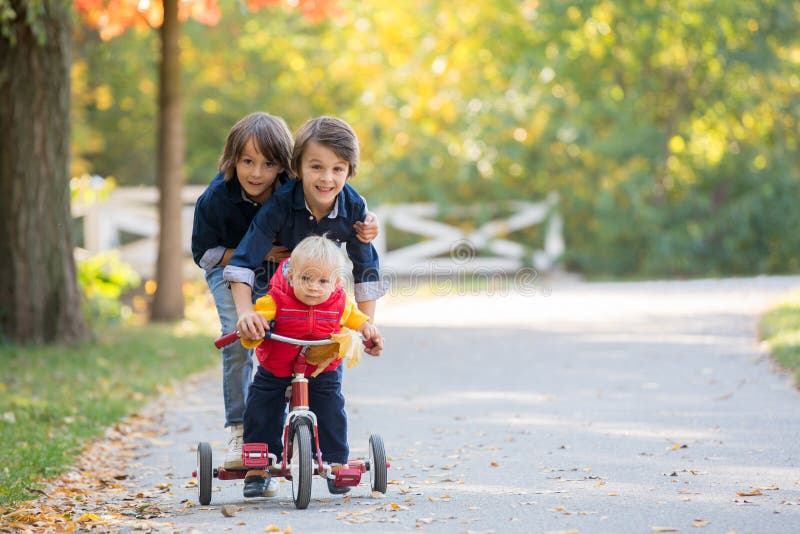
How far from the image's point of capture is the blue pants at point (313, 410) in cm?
558

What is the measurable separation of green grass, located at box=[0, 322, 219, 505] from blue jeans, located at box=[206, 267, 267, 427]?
1.08 metres

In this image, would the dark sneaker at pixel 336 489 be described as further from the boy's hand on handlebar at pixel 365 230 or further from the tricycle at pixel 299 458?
the boy's hand on handlebar at pixel 365 230

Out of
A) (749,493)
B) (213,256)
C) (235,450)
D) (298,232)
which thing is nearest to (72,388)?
(213,256)

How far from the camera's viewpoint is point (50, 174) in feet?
38.7

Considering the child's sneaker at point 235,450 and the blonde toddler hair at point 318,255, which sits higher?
the blonde toddler hair at point 318,255

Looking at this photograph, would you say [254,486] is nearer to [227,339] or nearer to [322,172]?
[227,339]

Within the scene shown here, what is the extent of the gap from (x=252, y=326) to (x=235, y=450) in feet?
3.03

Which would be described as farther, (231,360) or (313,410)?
(231,360)

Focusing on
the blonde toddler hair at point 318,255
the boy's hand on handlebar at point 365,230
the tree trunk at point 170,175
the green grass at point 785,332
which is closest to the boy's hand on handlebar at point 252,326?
the blonde toddler hair at point 318,255

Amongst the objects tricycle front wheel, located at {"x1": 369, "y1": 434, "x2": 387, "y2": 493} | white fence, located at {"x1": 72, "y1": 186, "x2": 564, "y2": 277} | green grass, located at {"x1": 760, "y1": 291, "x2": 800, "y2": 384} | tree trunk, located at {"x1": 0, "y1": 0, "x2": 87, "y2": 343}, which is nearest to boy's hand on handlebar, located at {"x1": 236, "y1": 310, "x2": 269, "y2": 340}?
tricycle front wheel, located at {"x1": 369, "y1": 434, "x2": 387, "y2": 493}

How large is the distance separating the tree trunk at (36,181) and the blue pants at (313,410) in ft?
22.5

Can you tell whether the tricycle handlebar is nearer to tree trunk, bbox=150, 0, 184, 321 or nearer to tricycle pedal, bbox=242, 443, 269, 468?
tricycle pedal, bbox=242, 443, 269, 468

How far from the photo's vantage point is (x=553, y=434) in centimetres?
730

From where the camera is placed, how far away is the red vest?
5301 mm
